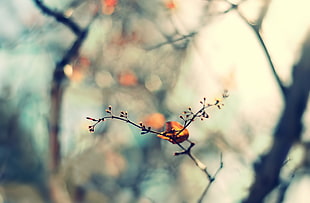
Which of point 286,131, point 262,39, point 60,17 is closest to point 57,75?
point 60,17

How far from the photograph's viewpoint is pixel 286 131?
9.40ft

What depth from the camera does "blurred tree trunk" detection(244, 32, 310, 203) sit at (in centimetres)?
280

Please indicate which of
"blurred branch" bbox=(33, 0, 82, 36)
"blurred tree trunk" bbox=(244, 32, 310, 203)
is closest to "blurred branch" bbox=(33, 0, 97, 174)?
"blurred branch" bbox=(33, 0, 82, 36)

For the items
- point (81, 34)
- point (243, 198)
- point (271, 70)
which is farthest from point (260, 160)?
point (81, 34)

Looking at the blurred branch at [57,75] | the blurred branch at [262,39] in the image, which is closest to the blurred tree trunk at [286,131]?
the blurred branch at [262,39]

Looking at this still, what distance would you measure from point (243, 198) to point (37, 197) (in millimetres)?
4129

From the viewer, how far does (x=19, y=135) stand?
6.40 metres

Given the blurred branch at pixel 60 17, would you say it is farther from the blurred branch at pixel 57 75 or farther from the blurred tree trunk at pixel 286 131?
the blurred tree trunk at pixel 286 131

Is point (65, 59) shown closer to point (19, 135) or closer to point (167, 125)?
point (167, 125)

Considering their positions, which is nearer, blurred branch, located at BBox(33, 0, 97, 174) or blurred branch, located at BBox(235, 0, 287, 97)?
blurred branch, located at BBox(235, 0, 287, 97)

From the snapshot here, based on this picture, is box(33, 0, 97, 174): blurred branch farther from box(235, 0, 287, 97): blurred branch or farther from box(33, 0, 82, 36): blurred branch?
Result: box(235, 0, 287, 97): blurred branch

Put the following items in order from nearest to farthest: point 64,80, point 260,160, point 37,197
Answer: point 260,160 < point 64,80 < point 37,197

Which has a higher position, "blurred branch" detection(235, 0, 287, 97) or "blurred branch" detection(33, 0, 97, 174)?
"blurred branch" detection(33, 0, 97, 174)

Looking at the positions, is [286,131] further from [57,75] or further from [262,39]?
[57,75]
